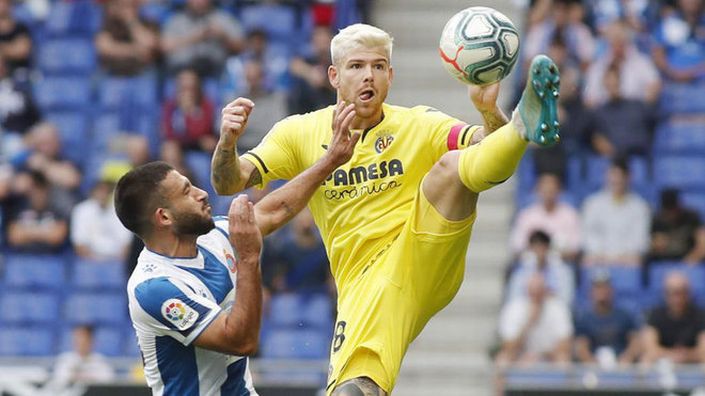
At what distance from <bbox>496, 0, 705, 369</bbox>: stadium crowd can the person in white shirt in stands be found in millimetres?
4705

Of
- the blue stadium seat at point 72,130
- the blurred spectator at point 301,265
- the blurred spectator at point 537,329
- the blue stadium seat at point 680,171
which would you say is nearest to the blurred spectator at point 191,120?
the blue stadium seat at point 72,130

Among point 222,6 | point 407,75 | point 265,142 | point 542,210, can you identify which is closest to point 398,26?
point 407,75

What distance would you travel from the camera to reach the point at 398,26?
1638 cm

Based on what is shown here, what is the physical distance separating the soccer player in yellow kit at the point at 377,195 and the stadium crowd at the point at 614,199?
419 cm

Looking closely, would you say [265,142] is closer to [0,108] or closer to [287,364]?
[287,364]

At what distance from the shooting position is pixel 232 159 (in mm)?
8195

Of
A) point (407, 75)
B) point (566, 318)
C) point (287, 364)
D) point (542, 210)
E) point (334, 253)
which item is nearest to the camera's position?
point (334, 253)

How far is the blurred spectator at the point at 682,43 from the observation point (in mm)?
15328

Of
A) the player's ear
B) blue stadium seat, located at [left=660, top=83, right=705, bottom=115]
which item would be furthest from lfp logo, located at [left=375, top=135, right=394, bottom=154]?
blue stadium seat, located at [left=660, top=83, right=705, bottom=115]

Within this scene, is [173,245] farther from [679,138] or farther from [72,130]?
[72,130]

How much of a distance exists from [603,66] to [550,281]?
2.57 m

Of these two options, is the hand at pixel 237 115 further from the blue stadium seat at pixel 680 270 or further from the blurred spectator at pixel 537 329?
the blue stadium seat at pixel 680 270

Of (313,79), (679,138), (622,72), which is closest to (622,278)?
(679,138)

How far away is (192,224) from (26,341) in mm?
7205
